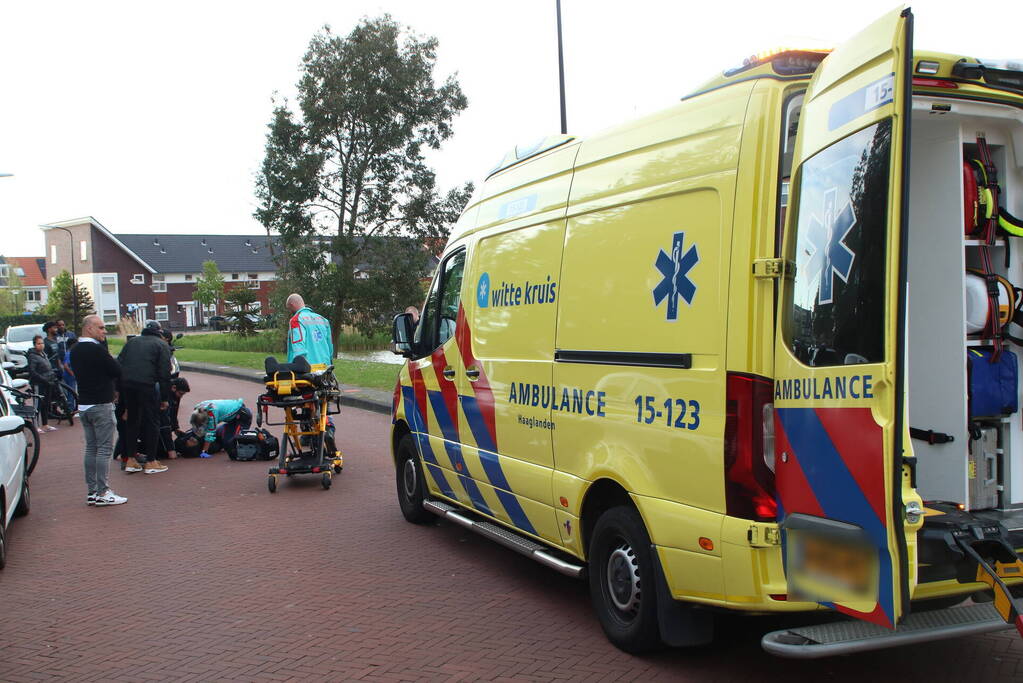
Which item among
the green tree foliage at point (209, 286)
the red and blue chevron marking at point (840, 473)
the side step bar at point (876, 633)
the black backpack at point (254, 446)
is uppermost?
the green tree foliage at point (209, 286)

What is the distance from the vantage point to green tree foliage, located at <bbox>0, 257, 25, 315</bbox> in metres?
83.4

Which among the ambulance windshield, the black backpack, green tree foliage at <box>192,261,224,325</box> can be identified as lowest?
the black backpack

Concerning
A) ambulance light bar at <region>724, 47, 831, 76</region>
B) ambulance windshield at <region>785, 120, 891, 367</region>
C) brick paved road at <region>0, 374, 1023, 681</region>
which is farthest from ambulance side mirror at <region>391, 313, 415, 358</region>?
ambulance windshield at <region>785, 120, 891, 367</region>

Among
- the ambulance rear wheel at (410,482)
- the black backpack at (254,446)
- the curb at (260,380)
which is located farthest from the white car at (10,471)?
the curb at (260,380)

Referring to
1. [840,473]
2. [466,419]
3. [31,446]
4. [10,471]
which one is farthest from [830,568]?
[31,446]

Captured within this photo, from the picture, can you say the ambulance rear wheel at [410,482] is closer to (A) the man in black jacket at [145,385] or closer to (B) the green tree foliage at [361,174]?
(A) the man in black jacket at [145,385]

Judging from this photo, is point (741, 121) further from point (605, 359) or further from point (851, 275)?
point (605, 359)

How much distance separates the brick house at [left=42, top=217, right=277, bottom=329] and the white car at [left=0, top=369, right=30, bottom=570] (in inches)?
2607

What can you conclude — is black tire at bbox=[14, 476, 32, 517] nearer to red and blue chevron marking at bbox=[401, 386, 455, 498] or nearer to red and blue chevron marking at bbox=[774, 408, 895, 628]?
red and blue chevron marking at bbox=[401, 386, 455, 498]

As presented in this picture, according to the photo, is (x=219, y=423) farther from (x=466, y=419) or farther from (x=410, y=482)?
(x=466, y=419)

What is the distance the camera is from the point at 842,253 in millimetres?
3465

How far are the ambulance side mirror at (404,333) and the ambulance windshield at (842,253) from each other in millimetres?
4129

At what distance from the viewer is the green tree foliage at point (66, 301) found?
65544 millimetres

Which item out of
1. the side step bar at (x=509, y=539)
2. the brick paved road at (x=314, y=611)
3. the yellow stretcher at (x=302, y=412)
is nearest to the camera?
the brick paved road at (x=314, y=611)
